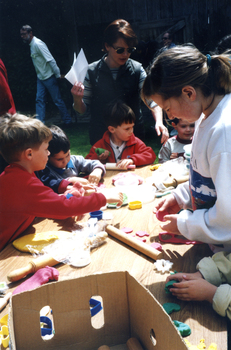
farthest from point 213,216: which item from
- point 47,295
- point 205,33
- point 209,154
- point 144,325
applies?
point 205,33

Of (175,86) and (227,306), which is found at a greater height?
(175,86)

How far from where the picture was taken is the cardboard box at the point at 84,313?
29.2 inches

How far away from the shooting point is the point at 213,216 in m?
0.98

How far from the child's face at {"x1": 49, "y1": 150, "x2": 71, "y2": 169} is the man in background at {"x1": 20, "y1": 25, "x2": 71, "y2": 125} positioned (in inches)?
Result: 152

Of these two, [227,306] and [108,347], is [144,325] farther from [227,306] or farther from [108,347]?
[227,306]

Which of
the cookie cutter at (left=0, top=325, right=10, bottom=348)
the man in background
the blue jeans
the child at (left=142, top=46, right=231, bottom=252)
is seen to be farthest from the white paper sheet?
the blue jeans

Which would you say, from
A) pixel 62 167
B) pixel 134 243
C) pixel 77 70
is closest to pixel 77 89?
pixel 77 70

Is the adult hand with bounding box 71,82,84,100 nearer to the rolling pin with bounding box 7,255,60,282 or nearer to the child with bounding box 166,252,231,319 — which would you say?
the rolling pin with bounding box 7,255,60,282

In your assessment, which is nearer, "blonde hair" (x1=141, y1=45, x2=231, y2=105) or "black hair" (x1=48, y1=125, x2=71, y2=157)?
"blonde hair" (x1=141, y1=45, x2=231, y2=105)

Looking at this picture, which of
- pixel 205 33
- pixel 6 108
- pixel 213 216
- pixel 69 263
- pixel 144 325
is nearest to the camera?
pixel 144 325

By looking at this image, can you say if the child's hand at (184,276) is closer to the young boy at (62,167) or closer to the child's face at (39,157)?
the child's face at (39,157)

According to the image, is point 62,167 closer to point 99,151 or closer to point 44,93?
point 99,151

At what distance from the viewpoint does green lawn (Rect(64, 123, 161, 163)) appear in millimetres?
5273

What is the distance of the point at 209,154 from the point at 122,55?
70.0 inches
